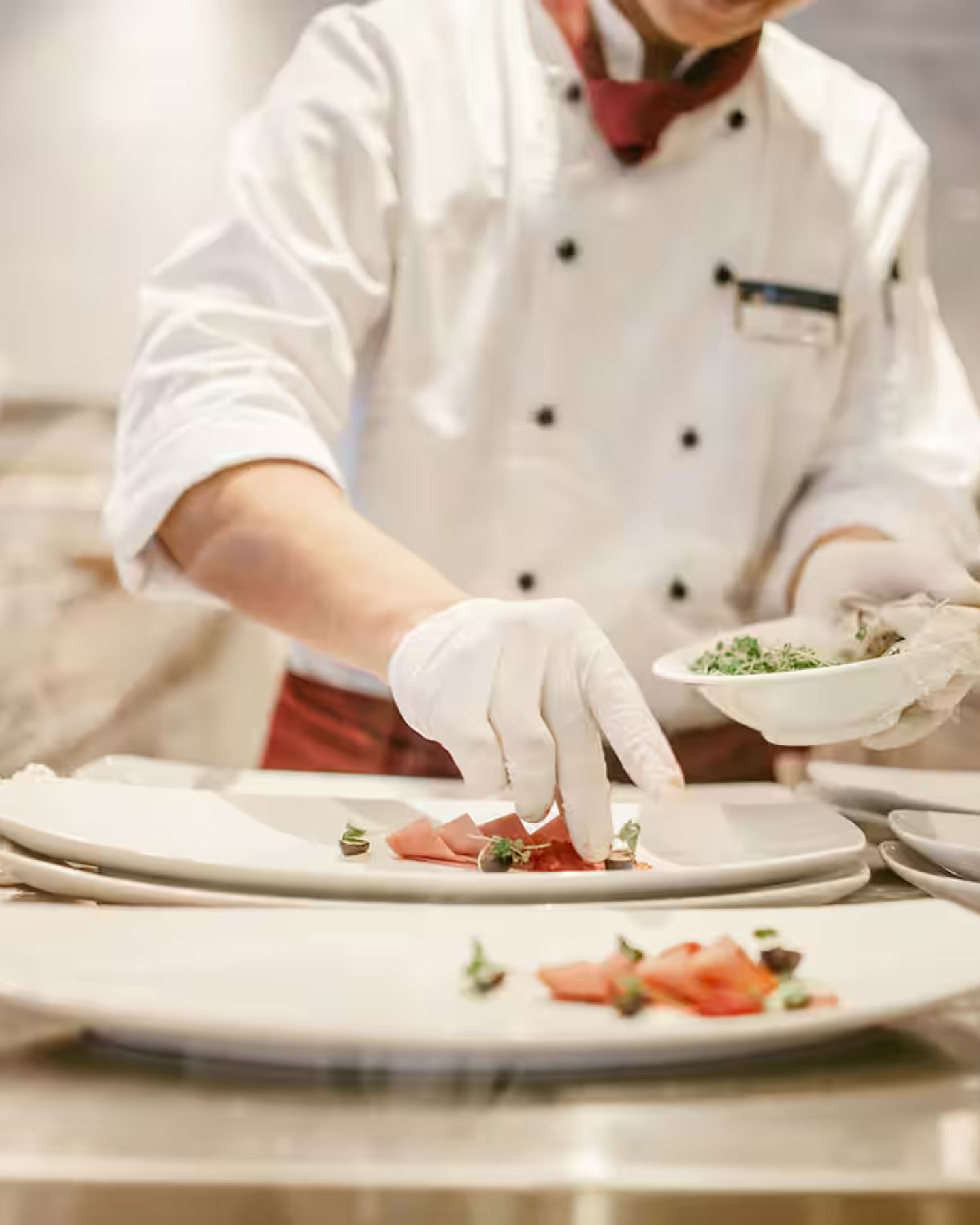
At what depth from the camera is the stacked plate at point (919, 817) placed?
834mm

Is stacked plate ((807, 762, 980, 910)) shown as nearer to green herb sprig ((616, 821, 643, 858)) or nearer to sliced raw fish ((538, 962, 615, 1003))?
green herb sprig ((616, 821, 643, 858))

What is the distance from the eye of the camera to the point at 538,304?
1331mm

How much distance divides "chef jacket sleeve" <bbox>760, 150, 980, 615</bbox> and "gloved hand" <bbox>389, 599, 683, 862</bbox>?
537 millimetres

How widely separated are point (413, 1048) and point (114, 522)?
0.76 m

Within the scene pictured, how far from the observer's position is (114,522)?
46.0 inches

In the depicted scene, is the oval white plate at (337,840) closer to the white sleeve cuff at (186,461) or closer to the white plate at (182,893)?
the white plate at (182,893)

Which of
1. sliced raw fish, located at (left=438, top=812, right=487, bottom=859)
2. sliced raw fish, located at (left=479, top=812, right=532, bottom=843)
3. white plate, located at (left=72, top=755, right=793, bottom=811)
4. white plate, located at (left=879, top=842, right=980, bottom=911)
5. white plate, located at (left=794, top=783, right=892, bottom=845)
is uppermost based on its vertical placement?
white plate, located at (left=879, top=842, right=980, bottom=911)

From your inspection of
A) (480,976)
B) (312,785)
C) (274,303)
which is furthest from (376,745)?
(480,976)

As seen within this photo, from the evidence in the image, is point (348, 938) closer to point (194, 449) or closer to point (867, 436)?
point (194, 449)

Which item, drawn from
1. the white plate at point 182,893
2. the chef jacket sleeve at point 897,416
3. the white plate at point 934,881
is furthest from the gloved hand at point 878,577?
the white plate at point 182,893

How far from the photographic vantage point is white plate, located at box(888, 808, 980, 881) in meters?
0.84

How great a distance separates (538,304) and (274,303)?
0.27m

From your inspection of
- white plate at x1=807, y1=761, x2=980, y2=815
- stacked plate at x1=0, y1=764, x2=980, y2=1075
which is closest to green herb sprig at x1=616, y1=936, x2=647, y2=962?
stacked plate at x1=0, y1=764, x2=980, y2=1075

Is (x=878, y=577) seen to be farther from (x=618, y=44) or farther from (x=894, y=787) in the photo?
(x=618, y=44)
